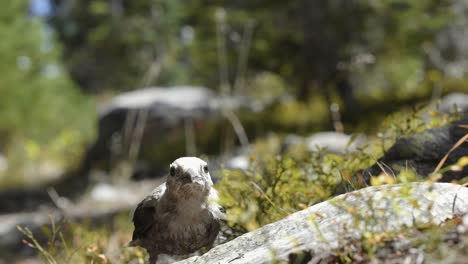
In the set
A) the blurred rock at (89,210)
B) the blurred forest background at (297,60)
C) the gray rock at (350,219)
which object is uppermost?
the gray rock at (350,219)

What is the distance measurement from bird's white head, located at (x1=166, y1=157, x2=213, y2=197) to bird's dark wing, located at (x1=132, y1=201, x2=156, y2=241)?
223 mm

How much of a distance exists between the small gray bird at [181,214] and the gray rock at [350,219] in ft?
0.60

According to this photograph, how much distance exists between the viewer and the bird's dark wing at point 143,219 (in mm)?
2254

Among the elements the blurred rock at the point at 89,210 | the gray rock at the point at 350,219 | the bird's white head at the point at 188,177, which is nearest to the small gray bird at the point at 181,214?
the bird's white head at the point at 188,177

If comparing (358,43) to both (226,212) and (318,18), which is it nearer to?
(318,18)

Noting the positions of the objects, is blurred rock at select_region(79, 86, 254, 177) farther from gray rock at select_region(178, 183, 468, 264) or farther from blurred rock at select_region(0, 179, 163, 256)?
gray rock at select_region(178, 183, 468, 264)

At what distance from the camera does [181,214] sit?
213 centimetres

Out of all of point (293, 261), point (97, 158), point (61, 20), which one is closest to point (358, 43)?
point (97, 158)

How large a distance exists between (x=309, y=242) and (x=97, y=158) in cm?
1085

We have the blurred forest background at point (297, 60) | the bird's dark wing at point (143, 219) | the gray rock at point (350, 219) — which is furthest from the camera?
the blurred forest background at point (297, 60)

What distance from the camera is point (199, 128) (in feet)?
36.6

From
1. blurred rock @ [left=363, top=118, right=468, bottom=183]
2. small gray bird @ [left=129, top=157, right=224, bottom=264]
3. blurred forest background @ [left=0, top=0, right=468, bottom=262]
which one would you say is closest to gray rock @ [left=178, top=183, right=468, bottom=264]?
small gray bird @ [left=129, top=157, right=224, bottom=264]

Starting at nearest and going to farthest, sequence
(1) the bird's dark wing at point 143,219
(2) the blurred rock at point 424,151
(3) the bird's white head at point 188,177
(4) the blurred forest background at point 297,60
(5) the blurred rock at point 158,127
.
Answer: (3) the bird's white head at point 188,177, (1) the bird's dark wing at point 143,219, (2) the blurred rock at point 424,151, (4) the blurred forest background at point 297,60, (5) the blurred rock at point 158,127

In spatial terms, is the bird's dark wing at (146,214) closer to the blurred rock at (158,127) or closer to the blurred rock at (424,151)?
the blurred rock at (424,151)
